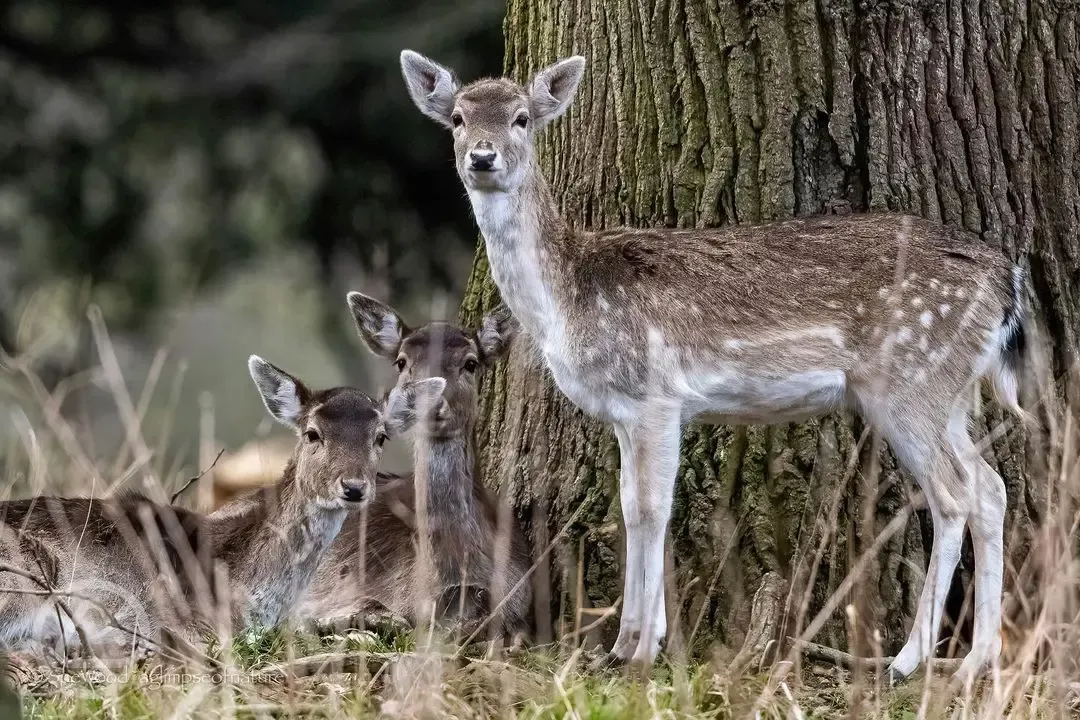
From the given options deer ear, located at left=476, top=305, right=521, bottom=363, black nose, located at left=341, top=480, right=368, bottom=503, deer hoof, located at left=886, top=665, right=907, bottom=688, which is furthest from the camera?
deer ear, located at left=476, top=305, right=521, bottom=363

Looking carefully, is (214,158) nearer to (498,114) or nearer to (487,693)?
(498,114)

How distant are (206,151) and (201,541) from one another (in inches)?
339

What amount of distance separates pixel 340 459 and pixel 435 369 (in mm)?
607

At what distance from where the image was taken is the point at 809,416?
696 cm

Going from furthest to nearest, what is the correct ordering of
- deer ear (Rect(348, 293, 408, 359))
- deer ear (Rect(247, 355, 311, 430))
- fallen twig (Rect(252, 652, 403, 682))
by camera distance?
deer ear (Rect(348, 293, 408, 359)) → deer ear (Rect(247, 355, 311, 430)) → fallen twig (Rect(252, 652, 403, 682))

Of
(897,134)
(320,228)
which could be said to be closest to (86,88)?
(320,228)

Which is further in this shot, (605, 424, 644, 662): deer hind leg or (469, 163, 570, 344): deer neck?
(469, 163, 570, 344): deer neck

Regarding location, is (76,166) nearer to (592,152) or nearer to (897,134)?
(592,152)

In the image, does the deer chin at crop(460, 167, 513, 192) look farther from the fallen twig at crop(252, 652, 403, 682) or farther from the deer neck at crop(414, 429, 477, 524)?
the fallen twig at crop(252, 652, 403, 682)

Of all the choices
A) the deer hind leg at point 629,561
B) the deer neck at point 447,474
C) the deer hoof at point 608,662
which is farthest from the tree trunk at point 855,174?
the deer neck at point 447,474

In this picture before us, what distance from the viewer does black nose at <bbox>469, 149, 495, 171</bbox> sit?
700cm

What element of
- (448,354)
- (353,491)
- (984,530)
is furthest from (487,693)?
(448,354)

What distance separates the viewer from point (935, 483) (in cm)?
676

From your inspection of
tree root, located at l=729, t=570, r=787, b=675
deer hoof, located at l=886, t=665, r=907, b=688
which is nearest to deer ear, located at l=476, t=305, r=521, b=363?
tree root, located at l=729, t=570, r=787, b=675
